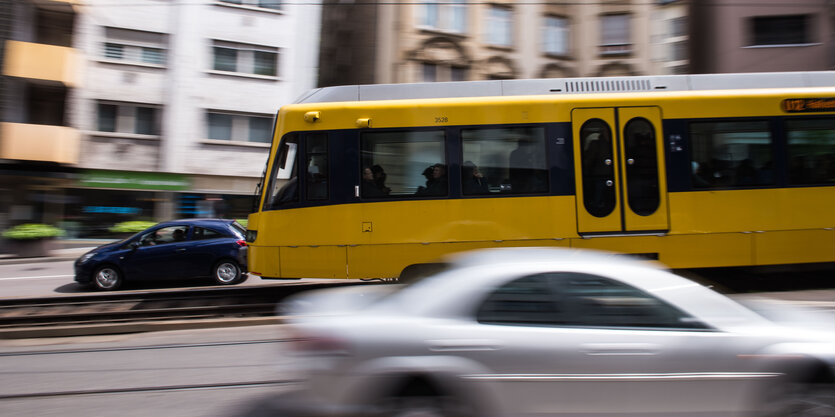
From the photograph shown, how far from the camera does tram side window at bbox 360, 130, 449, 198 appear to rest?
7.46 m

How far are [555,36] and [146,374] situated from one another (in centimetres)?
2288

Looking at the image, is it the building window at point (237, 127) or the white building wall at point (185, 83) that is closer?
the white building wall at point (185, 83)

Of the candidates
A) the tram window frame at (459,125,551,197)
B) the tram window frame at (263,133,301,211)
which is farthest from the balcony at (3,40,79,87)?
the tram window frame at (459,125,551,197)

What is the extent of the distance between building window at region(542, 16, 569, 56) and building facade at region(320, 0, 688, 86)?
0.04m

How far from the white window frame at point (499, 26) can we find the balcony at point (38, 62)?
16141 millimetres

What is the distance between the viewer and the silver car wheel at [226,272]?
38.2 ft

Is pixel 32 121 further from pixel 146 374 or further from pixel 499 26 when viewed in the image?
pixel 146 374

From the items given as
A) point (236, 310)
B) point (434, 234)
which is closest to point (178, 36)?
point (236, 310)

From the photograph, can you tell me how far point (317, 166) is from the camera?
7668mm

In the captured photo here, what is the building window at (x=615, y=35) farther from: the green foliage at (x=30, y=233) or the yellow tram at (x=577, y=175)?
the green foliage at (x=30, y=233)

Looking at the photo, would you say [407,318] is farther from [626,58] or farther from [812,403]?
[626,58]

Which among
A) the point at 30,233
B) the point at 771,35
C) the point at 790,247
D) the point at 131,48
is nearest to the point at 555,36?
the point at 771,35

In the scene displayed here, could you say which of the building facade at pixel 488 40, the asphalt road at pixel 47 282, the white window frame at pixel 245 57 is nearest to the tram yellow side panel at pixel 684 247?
the asphalt road at pixel 47 282

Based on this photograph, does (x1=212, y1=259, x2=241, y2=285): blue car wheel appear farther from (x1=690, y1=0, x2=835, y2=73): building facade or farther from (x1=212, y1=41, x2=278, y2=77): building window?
(x1=690, y1=0, x2=835, y2=73): building facade
